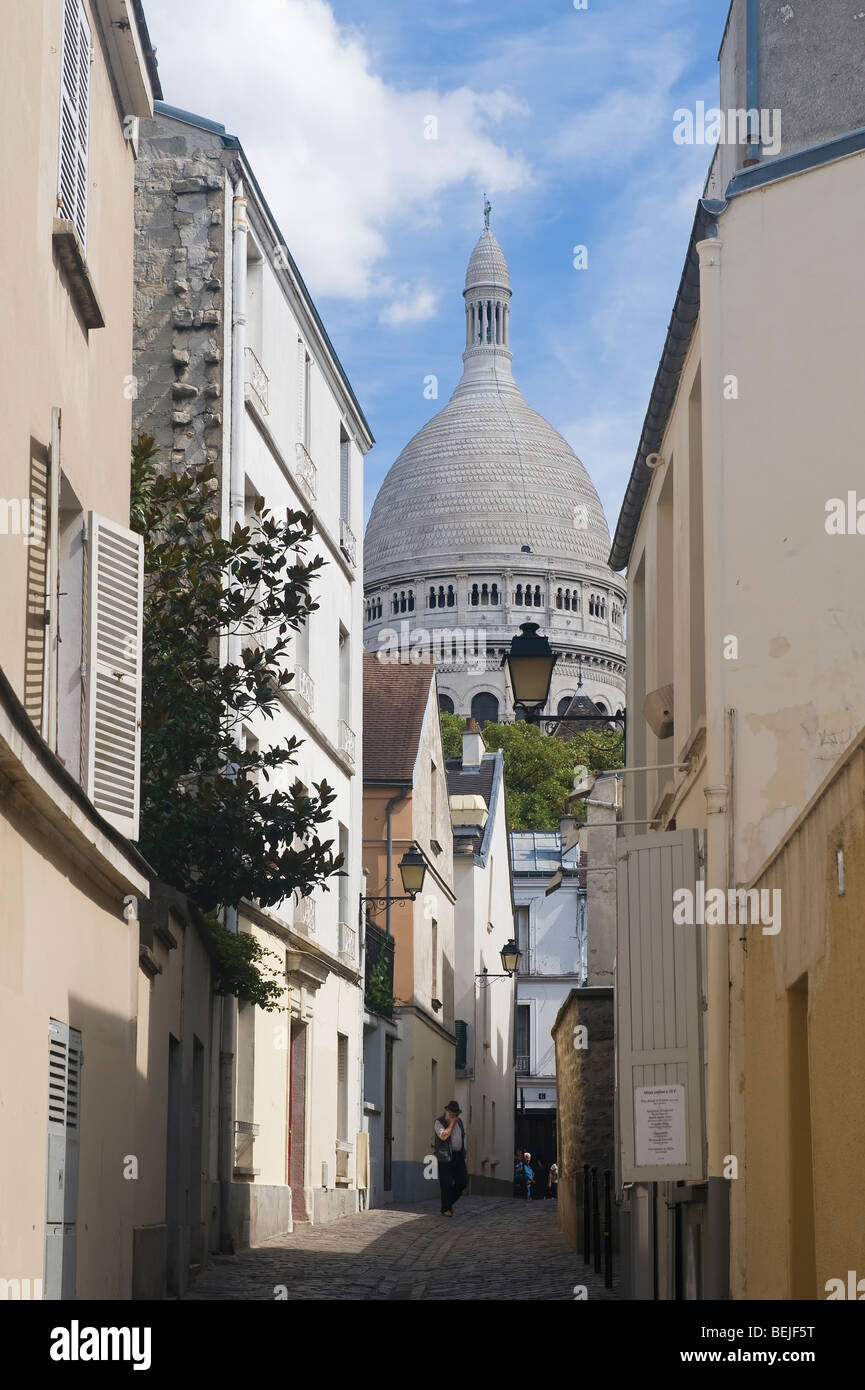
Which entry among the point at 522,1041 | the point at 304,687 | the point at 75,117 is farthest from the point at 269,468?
the point at 522,1041

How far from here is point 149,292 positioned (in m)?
19.0

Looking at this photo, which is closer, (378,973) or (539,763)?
(378,973)

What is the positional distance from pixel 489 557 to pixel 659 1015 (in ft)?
470

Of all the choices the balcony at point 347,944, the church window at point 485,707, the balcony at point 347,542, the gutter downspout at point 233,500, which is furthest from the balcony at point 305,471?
the church window at point 485,707

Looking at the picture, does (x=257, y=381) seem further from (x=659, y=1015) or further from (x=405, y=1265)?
(x=659, y=1015)

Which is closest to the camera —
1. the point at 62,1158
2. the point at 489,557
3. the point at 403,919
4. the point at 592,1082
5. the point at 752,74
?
the point at 62,1158

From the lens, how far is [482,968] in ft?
141

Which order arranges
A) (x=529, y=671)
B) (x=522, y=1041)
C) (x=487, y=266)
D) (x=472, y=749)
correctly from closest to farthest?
1. (x=529, y=671)
2. (x=472, y=749)
3. (x=522, y=1041)
4. (x=487, y=266)

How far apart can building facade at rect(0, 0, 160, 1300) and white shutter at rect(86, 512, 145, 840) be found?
0.01m

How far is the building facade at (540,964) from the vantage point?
56.8m

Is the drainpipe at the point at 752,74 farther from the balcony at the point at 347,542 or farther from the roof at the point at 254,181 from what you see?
the balcony at the point at 347,542

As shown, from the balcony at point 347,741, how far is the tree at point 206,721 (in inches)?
395
